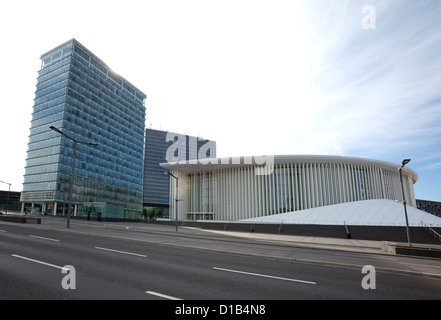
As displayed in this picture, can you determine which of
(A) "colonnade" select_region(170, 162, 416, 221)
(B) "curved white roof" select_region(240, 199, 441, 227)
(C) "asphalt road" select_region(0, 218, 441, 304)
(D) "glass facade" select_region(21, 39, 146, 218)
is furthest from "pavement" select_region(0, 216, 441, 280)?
(D) "glass facade" select_region(21, 39, 146, 218)

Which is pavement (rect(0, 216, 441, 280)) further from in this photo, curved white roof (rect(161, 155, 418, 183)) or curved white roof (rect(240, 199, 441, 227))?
curved white roof (rect(161, 155, 418, 183))

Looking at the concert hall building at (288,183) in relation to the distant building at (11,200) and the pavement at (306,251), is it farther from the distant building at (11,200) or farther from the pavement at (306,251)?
the distant building at (11,200)

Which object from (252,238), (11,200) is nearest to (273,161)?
(252,238)

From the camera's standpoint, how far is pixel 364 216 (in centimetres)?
3881

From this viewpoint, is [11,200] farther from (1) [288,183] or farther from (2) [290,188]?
(2) [290,188]

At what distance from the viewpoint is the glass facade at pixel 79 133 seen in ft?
274

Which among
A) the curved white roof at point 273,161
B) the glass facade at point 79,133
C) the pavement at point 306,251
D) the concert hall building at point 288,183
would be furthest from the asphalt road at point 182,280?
the glass facade at point 79,133

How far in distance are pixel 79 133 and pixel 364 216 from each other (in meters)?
89.5

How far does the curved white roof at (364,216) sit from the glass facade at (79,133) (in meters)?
70.6
